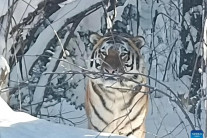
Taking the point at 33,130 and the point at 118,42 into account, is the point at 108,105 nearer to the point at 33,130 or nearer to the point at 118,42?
the point at 118,42

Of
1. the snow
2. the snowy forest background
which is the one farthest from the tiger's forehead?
the snow

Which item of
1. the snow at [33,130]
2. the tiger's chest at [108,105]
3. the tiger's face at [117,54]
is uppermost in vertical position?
the tiger's face at [117,54]

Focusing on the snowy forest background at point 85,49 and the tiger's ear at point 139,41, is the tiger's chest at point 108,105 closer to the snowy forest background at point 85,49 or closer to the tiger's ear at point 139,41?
the snowy forest background at point 85,49

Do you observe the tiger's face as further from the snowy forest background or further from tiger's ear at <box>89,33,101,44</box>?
the snowy forest background

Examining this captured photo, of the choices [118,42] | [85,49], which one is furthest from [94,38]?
[118,42]

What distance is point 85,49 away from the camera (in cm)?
729

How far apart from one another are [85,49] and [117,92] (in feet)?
2.07

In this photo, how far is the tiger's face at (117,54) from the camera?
6746mm

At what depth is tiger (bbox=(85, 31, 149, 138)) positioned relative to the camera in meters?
6.86

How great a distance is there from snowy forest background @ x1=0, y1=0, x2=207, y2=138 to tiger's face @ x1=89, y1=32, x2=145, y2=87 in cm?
18

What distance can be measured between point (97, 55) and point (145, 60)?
0.59 metres

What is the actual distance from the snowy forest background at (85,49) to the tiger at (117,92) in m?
0.16

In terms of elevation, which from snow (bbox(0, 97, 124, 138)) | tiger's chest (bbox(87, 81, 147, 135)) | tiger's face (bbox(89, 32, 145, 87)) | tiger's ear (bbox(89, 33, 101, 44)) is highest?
tiger's ear (bbox(89, 33, 101, 44))

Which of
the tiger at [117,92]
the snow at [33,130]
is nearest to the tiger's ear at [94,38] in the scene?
the tiger at [117,92]
